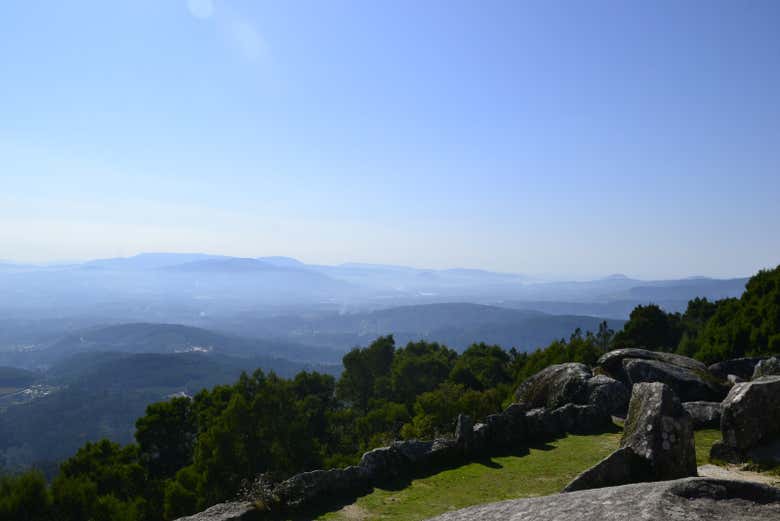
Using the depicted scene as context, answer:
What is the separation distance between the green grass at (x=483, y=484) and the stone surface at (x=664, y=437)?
447cm

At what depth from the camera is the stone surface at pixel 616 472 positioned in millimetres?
9281

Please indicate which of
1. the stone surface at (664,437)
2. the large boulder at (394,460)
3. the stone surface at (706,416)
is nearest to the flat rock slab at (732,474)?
the stone surface at (664,437)

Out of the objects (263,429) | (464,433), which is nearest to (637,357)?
(464,433)

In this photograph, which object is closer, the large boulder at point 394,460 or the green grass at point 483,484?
the green grass at point 483,484

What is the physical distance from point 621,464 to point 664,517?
19.4 ft

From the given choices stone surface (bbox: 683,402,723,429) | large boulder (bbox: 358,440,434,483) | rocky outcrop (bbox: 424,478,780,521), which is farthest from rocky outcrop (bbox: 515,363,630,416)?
rocky outcrop (bbox: 424,478,780,521)

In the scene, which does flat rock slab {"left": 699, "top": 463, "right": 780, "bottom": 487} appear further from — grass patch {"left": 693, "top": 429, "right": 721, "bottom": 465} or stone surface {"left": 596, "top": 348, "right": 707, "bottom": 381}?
stone surface {"left": 596, "top": 348, "right": 707, "bottom": 381}

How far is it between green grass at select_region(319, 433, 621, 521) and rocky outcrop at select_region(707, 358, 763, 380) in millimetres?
13083

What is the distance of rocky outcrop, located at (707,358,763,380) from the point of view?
27.5 m

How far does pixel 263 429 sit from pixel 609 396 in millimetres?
23858

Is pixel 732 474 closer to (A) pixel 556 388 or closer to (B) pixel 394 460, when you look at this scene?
(B) pixel 394 460

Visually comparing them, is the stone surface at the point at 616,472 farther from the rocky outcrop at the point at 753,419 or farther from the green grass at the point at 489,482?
the rocky outcrop at the point at 753,419

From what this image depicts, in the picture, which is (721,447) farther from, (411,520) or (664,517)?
(664,517)

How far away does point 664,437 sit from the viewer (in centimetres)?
1056
